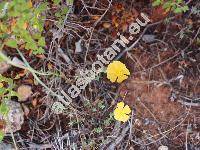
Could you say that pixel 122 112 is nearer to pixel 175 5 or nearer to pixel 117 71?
pixel 117 71

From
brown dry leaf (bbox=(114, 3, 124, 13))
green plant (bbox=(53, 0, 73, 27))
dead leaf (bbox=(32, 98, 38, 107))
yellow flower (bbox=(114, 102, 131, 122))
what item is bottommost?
yellow flower (bbox=(114, 102, 131, 122))

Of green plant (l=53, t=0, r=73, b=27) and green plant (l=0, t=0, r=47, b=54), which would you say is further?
green plant (l=53, t=0, r=73, b=27)

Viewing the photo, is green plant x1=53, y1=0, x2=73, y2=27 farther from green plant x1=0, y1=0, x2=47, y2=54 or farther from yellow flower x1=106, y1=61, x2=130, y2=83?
yellow flower x1=106, y1=61, x2=130, y2=83

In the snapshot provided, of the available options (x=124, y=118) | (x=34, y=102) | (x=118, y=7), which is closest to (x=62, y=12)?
(x=118, y=7)

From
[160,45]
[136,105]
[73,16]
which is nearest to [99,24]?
[73,16]

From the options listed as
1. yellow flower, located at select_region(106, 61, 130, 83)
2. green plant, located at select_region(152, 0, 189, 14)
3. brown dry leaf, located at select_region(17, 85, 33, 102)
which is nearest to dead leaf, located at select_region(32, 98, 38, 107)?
brown dry leaf, located at select_region(17, 85, 33, 102)

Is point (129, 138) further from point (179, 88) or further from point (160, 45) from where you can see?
point (160, 45)

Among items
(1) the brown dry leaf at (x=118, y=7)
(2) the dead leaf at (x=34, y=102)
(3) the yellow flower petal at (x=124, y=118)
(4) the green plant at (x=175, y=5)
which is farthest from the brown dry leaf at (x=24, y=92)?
(4) the green plant at (x=175, y=5)
